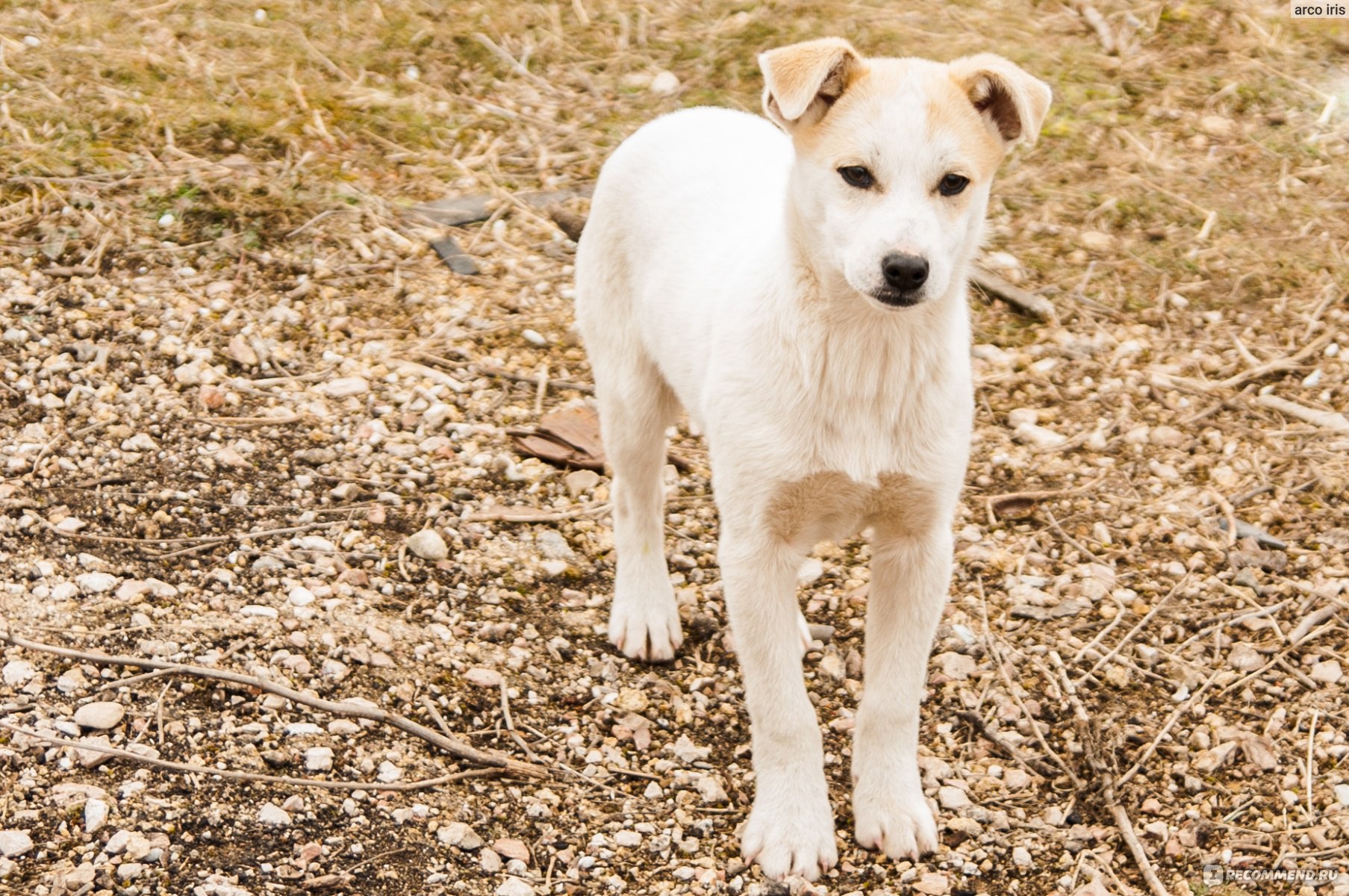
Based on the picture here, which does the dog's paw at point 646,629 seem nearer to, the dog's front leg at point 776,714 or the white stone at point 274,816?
the dog's front leg at point 776,714

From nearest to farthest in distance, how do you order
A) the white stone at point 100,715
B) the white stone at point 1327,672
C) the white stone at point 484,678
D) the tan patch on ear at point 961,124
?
the tan patch on ear at point 961,124, the white stone at point 100,715, the white stone at point 484,678, the white stone at point 1327,672

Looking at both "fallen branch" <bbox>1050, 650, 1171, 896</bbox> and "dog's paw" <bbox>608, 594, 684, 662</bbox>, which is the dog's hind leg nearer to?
"dog's paw" <bbox>608, 594, 684, 662</bbox>

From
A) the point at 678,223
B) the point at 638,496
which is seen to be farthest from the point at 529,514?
the point at 678,223

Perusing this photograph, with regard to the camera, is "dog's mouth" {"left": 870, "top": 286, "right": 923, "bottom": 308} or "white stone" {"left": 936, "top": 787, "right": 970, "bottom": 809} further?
"white stone" {"left": 936, "top": 787, "right": 970, "bottom": 809}

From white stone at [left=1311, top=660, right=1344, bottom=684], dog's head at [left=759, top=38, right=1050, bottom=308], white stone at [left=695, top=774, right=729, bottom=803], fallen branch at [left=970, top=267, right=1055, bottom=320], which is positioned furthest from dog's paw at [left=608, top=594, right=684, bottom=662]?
fallen branch at [left=970, top=267, right=1055, bottom=320]

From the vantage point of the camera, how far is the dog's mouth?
3154 mm

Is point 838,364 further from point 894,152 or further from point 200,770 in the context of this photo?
point 200,770

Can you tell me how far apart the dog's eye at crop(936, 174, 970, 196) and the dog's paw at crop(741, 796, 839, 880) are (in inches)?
63.0

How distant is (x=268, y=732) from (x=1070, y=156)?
4805mm

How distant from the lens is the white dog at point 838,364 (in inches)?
128

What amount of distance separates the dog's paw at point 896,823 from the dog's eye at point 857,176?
5.23 ft

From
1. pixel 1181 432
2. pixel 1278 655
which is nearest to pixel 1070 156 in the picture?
pixel 1181 432

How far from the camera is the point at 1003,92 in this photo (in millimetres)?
3381

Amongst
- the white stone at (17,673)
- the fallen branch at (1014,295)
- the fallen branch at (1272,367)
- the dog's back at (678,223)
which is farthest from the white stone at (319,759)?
the fallen branch at (1272,367)
